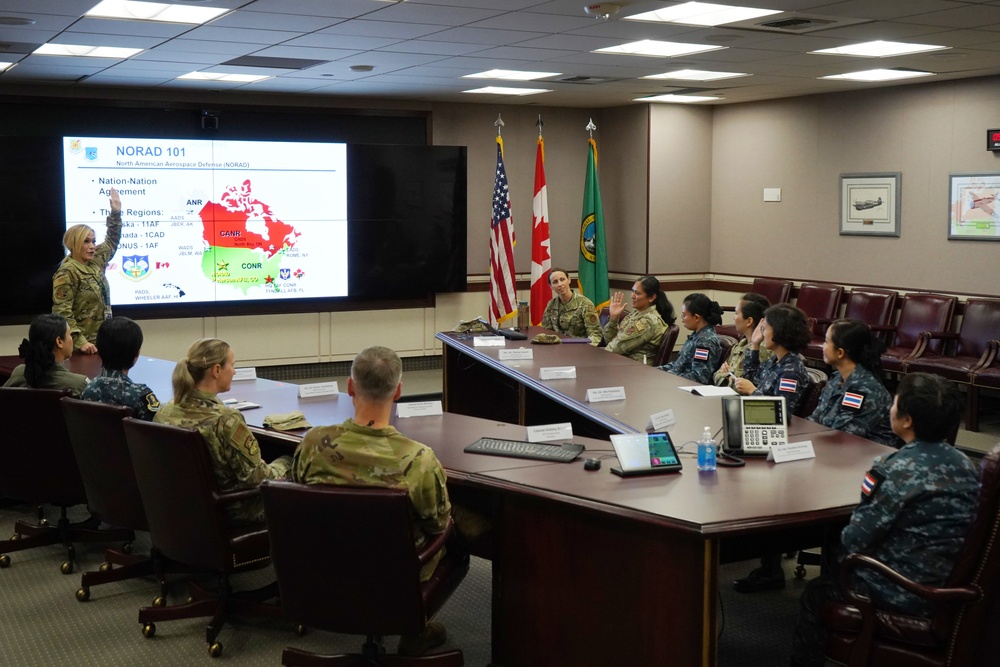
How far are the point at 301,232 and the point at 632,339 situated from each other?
12.9ft

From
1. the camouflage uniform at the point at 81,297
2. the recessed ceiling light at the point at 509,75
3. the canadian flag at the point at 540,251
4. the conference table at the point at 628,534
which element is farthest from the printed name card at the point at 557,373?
the canadian flag at the point at 540,251

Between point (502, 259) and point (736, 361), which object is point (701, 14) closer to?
point (736, 361)

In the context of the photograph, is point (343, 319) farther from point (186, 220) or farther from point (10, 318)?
point (10, 318)

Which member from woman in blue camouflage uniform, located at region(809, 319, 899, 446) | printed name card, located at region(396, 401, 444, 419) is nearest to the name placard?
printed name card, located at region(396, 401, 444, 419)

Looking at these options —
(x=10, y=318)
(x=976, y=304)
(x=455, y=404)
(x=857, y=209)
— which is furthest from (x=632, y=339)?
(x=10, y=318)

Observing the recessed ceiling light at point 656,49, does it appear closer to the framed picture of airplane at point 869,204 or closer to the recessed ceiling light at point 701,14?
the recessed ceiling light at point 701,14

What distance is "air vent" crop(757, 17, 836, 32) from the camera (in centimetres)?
555

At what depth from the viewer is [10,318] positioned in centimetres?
826

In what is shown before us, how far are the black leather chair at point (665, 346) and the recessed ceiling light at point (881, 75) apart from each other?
9.42 ft

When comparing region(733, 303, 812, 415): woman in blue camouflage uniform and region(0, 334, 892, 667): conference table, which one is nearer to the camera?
region(0, 334, 892, 667): conference table

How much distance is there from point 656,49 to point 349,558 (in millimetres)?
4769

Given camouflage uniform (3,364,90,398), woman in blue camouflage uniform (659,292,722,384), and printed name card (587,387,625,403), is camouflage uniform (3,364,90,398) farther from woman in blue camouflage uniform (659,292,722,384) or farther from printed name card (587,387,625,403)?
woman in blue camouflage uniform (659,292,722,384)

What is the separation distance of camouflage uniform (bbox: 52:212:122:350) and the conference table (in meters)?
2.90

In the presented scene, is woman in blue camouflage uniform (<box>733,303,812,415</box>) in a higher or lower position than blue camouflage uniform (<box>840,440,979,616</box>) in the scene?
higher
